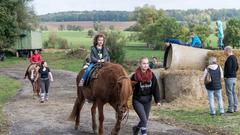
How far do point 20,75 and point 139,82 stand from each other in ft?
83.3

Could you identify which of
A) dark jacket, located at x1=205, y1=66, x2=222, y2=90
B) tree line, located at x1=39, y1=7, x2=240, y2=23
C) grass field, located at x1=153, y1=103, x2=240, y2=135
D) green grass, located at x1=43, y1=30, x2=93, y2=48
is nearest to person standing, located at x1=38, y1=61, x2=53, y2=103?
grass field, located at x1=153, y1=103, x2=240, y2=135

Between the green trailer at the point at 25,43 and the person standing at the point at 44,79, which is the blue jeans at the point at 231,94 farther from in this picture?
the green trailer at the point at 25,43

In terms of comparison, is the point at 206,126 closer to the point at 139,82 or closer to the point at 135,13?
the point at 139,82

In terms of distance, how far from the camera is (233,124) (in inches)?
472

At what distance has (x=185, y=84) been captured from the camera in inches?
645

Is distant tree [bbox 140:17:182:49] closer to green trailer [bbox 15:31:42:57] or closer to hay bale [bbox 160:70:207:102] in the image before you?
green trailer [bbox 15:31:42:57]

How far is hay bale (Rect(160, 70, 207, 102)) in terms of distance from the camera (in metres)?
16.3

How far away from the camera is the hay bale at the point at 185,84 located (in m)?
16.3

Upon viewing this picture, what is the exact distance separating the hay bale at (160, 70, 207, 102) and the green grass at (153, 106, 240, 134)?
146cm

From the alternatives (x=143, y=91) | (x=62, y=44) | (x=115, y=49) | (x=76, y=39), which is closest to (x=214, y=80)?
(x=143, y=91)

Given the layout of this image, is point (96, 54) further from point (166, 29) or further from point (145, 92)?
point (166, 29)

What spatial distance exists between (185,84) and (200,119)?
11.7ft

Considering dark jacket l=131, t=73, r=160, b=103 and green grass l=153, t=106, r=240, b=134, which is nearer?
dark jacket l=131, t=73, r=160, b=103

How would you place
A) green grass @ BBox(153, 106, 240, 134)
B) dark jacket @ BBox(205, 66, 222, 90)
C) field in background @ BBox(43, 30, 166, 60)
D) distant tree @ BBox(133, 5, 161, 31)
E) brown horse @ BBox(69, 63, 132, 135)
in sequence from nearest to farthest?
1. brown horse @ BBox(69, 63, 132, 135)
2. green grass @ BBox(153, 106, 240, 134)
3. dark jacket @ BBox(205, 66, 222, 90)
4. field in background @ BBox(43, 30, 166, 60)
5. distant tree @ BBox(133, 5, 161, 31)
